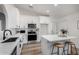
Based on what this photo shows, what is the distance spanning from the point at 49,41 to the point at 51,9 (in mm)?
603

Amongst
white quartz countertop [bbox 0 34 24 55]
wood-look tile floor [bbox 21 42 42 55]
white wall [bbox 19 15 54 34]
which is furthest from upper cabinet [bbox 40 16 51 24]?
white quartz countertop [bbox 0 34 24 55]

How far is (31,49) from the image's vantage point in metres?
1.77

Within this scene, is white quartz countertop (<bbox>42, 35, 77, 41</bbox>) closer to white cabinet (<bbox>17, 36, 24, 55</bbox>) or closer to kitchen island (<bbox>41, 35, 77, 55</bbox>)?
kitchen island (<bbox>41, 35, 77, 55</bbox>)

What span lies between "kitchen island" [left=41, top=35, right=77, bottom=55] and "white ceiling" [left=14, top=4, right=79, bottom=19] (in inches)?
15.5

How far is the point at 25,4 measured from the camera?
1766 mm

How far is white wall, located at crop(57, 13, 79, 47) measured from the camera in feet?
5.71

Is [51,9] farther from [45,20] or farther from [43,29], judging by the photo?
[43,29]

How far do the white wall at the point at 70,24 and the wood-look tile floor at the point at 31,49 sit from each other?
0.53 meters

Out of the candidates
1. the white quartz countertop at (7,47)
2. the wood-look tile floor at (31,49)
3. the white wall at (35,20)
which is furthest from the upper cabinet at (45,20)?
the white quartz countertop at (7,47)

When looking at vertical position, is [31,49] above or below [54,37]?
below

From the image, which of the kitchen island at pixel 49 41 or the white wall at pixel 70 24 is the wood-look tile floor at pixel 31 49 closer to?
the kitchen island at pixel 49 41

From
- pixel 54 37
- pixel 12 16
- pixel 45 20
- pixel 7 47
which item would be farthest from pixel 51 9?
pixel 7 47

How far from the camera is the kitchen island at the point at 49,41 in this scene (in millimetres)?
1770
